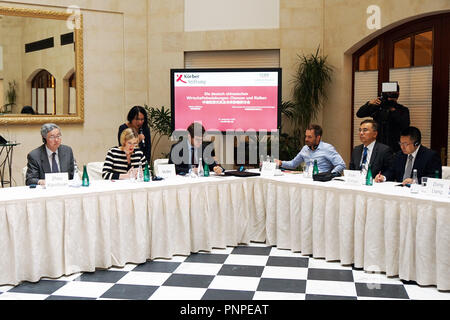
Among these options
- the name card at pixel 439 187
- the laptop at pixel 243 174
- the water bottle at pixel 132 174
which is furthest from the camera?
the laptop at pixel 243 174

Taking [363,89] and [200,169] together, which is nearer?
[200,169]

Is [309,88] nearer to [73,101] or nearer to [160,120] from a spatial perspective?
[160,120]

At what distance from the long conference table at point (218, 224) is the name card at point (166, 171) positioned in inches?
4.9

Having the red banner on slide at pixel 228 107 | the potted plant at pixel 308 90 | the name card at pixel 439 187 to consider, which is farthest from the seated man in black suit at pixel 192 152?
the potted plant at pixel 308 90

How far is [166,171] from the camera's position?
17.0 ft

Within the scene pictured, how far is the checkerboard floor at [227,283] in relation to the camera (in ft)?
12.8

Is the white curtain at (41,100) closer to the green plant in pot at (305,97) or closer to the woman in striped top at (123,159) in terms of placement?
the woman in striped top at (123,159)

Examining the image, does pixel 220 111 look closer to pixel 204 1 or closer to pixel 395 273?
pixel 204 1

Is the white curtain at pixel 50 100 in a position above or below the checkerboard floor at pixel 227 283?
above

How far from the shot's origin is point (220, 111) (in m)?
7.51

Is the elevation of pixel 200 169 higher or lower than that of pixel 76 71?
lower

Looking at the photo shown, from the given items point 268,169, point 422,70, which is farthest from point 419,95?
point 268,169

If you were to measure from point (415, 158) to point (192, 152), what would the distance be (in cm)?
213

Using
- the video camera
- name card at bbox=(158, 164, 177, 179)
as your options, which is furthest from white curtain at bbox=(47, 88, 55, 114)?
the video camera
